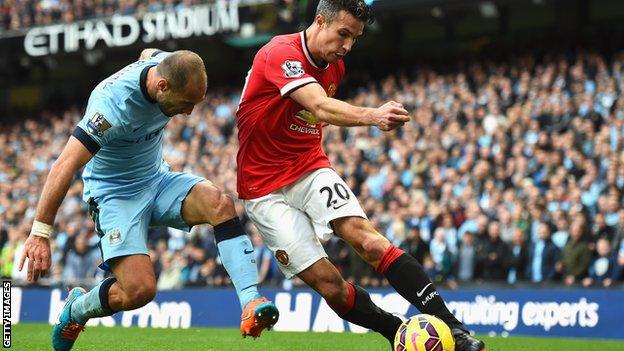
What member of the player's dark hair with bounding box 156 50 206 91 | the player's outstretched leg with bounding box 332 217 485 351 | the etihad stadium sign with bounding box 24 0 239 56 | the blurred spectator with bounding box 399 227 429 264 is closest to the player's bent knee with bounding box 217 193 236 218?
the player's outstretched leg with bounding box 332 217 485 351

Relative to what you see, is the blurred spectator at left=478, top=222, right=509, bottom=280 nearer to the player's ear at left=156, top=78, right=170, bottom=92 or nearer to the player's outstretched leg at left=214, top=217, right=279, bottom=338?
the player's outstretched leg at left=214, top=217, right=279, bottom=338

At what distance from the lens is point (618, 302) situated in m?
13.9

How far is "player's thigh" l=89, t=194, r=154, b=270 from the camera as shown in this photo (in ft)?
26.6

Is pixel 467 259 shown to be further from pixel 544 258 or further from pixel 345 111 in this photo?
pixel 345 111

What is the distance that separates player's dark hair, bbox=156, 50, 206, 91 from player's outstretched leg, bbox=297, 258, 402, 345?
1.73 meters

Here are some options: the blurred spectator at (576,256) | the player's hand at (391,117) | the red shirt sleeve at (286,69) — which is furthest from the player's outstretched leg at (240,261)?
the blurred spectator at (576,256)

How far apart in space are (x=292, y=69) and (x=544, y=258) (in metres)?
9.12

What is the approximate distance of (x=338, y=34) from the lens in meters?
7.86

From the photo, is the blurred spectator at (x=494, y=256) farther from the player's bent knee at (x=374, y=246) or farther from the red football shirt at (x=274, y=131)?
the player's bent knee at (x=374, y=246)

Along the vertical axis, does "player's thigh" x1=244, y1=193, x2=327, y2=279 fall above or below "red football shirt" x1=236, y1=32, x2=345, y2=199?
below

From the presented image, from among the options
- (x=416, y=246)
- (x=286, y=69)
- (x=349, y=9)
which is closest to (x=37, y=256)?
(x=286, y=69)

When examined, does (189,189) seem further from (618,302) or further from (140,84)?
(618,302)

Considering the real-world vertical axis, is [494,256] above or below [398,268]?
above

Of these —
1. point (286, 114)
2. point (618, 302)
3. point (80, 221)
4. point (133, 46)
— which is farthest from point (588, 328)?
point (133, 46)
